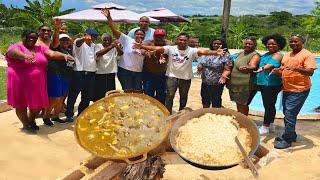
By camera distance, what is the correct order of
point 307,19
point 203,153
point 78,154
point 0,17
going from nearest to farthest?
point 203,153 → point 78,154 → point 307,19 → point 0,17

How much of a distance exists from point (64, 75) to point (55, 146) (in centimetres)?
118

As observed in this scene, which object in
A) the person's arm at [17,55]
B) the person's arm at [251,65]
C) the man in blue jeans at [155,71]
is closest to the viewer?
the person's arm at [17,55]

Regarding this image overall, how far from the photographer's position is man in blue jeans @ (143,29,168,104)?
243 inches

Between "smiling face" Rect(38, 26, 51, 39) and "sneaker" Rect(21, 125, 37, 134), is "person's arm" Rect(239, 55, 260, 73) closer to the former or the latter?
"smiling face" Rect(38, 26, 51, 39)

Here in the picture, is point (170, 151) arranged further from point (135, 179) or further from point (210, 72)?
point (210, 72)

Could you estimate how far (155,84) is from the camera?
21.8 feet

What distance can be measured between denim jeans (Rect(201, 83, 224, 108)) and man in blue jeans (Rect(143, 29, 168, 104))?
74cm

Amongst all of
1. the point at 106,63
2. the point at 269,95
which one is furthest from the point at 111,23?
the point at 269,95

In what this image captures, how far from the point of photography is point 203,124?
364 centimetres

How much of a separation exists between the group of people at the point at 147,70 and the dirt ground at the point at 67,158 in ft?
0.85

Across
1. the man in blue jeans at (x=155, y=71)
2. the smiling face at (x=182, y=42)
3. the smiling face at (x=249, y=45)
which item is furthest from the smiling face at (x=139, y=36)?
the smiling face at (x=249, y=45)

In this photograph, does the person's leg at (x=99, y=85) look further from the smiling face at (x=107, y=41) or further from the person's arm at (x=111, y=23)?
the person's arm at (x=111, y=23)

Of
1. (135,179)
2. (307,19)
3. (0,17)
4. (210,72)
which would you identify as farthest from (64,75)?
(0,17)

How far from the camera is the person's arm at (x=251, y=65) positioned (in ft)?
19.2
